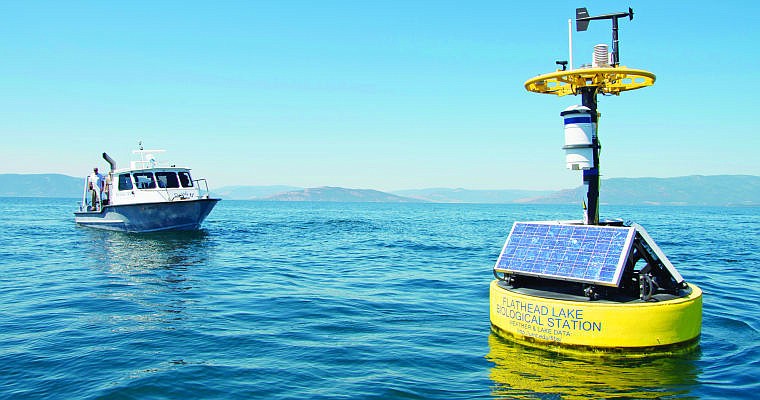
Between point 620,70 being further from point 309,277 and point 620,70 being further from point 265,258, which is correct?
point 265,258

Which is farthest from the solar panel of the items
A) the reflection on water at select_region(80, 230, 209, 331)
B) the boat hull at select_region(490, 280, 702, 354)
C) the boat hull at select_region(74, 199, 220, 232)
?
the boat hull at select_region(74, 199, 220, 232)

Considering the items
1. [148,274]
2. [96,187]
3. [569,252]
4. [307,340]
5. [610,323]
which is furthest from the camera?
[96,187]

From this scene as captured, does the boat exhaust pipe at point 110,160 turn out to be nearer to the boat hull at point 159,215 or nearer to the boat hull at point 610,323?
the boat hull at point 159,215

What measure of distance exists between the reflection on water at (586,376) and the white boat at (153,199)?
1156 inches

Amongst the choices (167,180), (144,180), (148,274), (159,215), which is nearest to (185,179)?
(167,180)

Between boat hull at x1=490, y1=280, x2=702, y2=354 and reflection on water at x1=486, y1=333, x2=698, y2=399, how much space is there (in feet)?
0.76

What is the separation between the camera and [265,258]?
80.0 feet

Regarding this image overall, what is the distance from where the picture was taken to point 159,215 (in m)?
34.5

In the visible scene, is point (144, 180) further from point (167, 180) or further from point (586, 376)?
point (586, 376)

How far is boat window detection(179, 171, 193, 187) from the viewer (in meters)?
36.9

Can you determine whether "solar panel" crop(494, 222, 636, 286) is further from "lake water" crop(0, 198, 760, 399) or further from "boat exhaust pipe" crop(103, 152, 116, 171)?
"boat exhaust pipe" crop(103, 152, 116, 171)

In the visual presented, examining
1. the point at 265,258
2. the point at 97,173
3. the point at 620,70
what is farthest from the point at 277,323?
the point at 97,173

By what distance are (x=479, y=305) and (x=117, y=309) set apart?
880cm

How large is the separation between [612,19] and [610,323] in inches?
228
